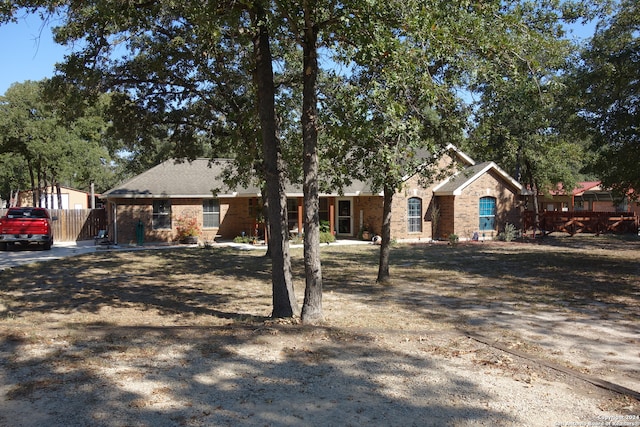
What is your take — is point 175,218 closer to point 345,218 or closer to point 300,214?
point 300,214

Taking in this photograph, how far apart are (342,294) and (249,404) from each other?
729cm

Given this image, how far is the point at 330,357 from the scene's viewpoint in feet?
18.9

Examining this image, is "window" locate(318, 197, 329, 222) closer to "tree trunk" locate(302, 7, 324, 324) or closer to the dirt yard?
the dirt yard

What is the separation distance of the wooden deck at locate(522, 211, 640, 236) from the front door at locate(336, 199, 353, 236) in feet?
32.5

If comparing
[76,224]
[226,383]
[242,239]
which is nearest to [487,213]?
[242,239]

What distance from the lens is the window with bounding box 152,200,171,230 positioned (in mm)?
25594

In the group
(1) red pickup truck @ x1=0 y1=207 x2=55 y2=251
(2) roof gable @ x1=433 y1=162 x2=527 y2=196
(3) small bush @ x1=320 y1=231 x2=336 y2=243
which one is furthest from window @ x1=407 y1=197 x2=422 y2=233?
(1) red pickup truck @ x1=0 y1=207 x2=55 y2=251

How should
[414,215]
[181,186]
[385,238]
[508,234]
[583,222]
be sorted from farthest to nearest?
[583,222], [414,215], [508,234], [181,186], [385,238]

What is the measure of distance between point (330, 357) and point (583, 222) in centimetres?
2787

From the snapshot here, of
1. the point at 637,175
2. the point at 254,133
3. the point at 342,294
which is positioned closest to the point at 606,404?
the point at 342,294

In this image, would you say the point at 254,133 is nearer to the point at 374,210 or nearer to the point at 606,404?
the point at 606,404

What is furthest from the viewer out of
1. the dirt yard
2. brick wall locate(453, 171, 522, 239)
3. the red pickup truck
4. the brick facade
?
brick wall locate(453, 171, 522, 239)

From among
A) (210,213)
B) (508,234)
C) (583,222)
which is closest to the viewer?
(508,234)

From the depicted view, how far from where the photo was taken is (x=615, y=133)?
14.5m
